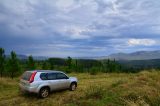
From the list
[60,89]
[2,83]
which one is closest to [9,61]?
[2,83]

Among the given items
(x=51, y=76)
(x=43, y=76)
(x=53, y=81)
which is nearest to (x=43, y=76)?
(x=43, y=76)

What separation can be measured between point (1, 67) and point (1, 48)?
443 centimetres

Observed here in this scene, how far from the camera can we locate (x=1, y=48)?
51.7 m

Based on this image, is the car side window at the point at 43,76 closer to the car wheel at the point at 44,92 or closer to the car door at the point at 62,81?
the car wheel at the point at 44,92

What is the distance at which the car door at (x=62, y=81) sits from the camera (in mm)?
15562

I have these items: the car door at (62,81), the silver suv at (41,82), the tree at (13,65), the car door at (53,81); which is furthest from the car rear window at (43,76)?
the tree at (13,65)

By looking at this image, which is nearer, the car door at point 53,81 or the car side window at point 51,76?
the car door at point 53,81

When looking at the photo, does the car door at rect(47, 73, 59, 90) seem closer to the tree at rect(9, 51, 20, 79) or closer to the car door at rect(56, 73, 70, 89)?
the car door at rect(56, 73, 70, 89)

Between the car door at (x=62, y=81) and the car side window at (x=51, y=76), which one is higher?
the car side window at (x=51, y=76)

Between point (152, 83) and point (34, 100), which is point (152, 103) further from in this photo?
point (34, 100)

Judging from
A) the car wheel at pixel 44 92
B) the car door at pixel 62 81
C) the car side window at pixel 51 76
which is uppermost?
the car side window at pixel 51 76

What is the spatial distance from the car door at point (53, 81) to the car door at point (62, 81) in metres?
0.30

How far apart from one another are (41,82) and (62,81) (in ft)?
7.34

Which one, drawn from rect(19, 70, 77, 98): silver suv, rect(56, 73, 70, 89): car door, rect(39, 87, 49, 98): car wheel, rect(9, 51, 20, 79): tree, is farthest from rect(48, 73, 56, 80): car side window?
rect(9, 51, 20, 79): tree
